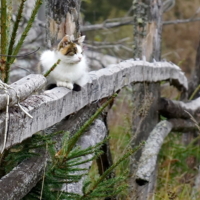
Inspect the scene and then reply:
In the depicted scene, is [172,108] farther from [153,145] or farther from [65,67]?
[65,67]

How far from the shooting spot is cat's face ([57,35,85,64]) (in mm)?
3846

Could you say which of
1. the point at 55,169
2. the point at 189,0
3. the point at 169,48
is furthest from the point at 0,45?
the point at 189,0

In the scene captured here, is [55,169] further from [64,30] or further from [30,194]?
[64,30]

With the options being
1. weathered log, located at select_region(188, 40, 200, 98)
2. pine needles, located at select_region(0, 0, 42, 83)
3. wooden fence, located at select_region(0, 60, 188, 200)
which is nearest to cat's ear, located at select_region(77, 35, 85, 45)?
wooden fence, located at select_region(0, 60, 188, 200)

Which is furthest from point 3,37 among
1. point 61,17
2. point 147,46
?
point 147,46

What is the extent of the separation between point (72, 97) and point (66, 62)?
1.43 ft

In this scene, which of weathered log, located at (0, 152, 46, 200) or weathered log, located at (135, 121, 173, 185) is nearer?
weathered log, located at (0, 152, 46, 200)

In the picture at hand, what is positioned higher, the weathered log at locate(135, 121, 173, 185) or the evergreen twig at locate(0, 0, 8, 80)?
the evergreen twig at locate(0, 0, 8, 80)

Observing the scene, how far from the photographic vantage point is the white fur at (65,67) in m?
3.82

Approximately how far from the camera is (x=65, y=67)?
12.8ft

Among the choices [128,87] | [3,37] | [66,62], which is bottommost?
[128,87]

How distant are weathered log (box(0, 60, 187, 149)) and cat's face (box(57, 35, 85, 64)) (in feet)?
0.69

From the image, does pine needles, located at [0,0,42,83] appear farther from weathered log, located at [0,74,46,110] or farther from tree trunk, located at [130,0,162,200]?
tree trunk, located at [130,0,162,200]

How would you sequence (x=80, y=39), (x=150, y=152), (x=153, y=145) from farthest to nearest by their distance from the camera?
(x=153, y=145) < (x=150, y=152) < (x=80, y=39)
